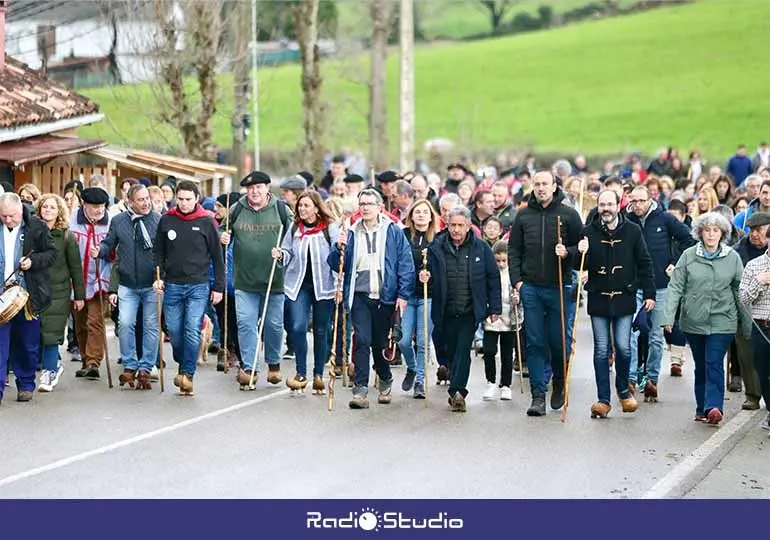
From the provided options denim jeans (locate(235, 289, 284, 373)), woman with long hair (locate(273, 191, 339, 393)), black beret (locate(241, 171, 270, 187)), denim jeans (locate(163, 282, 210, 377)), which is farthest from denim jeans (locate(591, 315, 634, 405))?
denim jeans (locate(163, 282, 210, 377))

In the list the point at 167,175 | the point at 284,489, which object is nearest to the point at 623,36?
the point at 167,175

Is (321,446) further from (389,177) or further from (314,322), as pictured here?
(389,177)

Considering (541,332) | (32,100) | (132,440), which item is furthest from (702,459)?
(32,100)

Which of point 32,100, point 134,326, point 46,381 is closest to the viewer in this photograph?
point 46,381

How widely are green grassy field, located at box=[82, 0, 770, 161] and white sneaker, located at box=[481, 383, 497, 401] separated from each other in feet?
153

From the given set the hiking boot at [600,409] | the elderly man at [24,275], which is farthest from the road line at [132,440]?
the hiking boot at [600,409]

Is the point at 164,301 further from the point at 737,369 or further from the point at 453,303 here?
the point at 737,369

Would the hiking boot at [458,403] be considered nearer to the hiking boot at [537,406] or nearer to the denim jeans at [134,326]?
the hiking boot at [537,406]

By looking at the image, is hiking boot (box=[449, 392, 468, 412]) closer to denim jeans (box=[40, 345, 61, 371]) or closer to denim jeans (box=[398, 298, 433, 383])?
denim jeans (box=[398, 298, 433, 383])

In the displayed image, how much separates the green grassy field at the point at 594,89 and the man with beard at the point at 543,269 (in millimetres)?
47412

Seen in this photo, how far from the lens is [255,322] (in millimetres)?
17141

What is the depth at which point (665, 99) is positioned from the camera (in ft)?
265

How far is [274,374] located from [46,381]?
2173mm

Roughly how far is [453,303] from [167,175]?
11.7 meters
